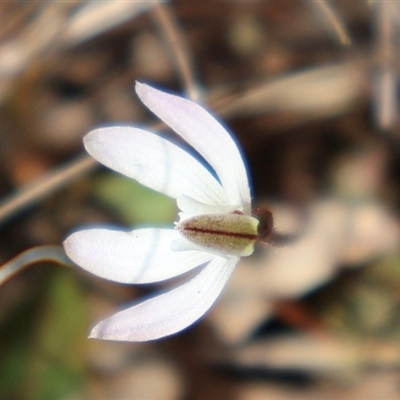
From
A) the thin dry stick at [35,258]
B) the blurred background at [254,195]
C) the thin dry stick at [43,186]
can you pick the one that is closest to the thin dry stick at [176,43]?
the blurred background at [254,195]

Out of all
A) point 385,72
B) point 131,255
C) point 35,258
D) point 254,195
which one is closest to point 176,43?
point 254,195

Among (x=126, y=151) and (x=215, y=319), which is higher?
(x=215, y=319)

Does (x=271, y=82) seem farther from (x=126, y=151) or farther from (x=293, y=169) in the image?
(x=126, y=151)

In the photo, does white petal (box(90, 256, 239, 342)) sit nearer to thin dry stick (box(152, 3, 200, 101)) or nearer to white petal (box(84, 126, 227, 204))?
white petal (box(84, 126, 227, 204))

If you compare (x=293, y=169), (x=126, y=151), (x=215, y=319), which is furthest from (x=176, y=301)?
(x=293, y=169)

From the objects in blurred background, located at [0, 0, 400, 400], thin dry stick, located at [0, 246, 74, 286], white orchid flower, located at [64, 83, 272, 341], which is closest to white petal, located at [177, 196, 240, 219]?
white orchid flower, located at [64, 83, 272, 341]

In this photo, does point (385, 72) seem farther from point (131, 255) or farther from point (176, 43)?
point (131, 255)
